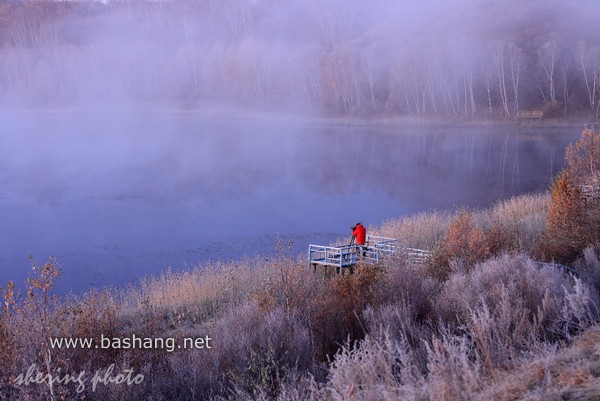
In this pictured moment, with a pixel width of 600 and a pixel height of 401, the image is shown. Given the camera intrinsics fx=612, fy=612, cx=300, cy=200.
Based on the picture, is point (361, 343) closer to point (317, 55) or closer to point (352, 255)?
point (352, 255)

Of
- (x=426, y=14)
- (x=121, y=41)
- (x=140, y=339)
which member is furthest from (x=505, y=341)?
(x=121, y=41)

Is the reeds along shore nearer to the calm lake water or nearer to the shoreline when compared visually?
the calm lake water

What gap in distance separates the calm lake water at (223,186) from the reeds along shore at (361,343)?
326 inches

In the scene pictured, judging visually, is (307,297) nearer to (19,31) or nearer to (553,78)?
(553,78)

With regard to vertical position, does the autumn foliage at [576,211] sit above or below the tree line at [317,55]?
below

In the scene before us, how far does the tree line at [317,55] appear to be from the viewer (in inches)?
2149

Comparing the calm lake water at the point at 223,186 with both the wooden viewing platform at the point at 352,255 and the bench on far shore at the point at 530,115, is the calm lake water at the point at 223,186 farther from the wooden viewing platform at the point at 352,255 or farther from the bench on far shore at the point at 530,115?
the wooden viewing platform at the point at 352,255

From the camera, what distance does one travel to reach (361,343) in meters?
5.64

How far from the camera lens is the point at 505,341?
18.1 ft

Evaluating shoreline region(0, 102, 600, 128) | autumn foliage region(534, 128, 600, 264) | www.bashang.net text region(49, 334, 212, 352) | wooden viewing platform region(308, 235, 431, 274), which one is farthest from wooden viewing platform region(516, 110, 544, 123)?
www.bashang.net text region(49, 334, 212, 352)

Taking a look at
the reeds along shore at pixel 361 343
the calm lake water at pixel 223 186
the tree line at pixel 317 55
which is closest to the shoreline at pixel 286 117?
the tree line at pixel 317 55

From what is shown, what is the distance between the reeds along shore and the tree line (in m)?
45.8

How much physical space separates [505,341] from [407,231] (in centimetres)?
1158

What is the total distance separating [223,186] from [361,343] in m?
24.3
